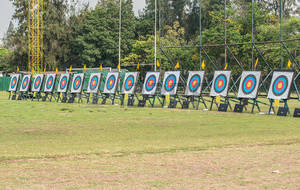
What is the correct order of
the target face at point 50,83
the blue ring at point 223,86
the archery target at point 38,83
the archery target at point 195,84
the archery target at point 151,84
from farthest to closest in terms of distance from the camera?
the archery target at point 38,83 < the target face at point 50,83 < the archery target at point 151,84 < the archery target at point 195,84 < the blue ring at point 223,86

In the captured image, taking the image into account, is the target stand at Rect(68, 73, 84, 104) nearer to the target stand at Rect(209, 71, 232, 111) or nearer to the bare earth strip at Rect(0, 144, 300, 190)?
the target stand at Rect(209, 71, 232, 111)

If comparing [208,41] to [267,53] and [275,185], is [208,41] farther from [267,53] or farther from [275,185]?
[275,185]

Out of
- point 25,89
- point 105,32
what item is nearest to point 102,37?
point 105,32

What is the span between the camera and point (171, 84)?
21.6 metres

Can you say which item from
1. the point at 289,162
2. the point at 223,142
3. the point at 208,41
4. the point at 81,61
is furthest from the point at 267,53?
the point at 81,61

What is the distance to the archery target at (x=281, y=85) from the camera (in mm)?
17016

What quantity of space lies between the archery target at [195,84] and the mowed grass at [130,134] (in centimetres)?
516

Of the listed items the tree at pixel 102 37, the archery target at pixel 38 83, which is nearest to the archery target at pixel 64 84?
the archery target at pixel 38 83

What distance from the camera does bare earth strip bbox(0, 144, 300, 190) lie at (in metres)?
5.68

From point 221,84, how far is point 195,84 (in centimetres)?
144

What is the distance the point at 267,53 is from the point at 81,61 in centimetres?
3513

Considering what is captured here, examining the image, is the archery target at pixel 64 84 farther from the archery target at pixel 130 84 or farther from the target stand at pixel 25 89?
the archery target at pixel 130 84

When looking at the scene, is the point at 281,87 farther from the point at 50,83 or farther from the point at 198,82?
the point at 50,83

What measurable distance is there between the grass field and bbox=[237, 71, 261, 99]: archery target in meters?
4.63
